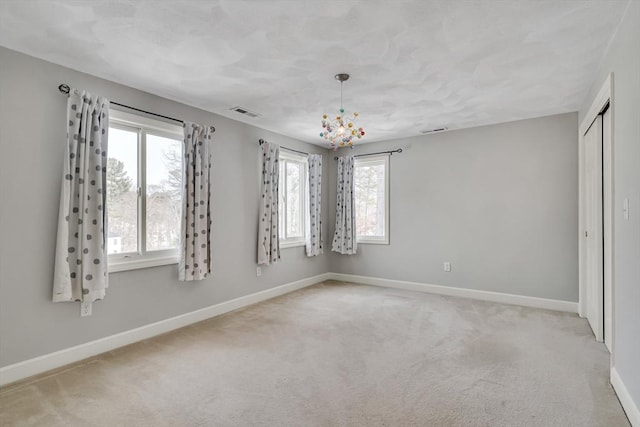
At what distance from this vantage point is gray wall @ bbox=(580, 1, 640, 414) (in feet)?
6.08

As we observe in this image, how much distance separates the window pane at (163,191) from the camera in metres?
3.38

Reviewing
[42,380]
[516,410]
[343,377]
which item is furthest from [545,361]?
[42,380]

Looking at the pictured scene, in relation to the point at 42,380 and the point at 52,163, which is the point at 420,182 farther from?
the point at 42,380

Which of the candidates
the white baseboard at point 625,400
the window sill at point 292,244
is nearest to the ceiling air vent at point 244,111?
the window sill at point 292,244

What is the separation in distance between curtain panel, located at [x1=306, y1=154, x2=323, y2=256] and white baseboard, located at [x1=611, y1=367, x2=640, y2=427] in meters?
3.88

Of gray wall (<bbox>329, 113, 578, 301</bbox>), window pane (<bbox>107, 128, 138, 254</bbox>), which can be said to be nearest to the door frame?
gray wall (<bbox>329, 113, 578, 301</bbox>)

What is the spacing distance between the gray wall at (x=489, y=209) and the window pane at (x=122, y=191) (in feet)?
11.9

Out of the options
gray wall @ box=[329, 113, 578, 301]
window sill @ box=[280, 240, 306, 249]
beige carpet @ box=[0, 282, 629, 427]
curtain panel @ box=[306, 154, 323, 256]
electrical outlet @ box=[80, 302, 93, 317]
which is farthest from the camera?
curtain panel @ box=[306, 154, 323, 256]

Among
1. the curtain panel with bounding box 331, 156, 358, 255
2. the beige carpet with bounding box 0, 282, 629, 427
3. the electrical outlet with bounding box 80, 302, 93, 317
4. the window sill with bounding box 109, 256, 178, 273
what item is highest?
the curtain panel with bounding box 331, 156, 358, 255

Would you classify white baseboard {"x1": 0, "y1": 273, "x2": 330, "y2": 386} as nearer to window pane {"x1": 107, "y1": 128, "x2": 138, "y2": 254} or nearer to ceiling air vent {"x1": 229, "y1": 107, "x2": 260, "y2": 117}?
window pane {"x1": 107, "y1": 128, "x2": 138, "y2": 254}

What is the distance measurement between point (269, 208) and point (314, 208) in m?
1.08

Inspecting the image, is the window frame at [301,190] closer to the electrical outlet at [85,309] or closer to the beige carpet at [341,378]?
the beige carpet at [341,378]

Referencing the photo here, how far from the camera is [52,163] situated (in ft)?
8.67

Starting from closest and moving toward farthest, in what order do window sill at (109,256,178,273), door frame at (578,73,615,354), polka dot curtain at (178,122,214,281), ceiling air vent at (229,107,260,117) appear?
door frame at (578,73,615,354) < window sill at (109,256,178,273) < polka dot curtain at (178,122,214,281) < ceiling air vent at (229,107,260,117)
